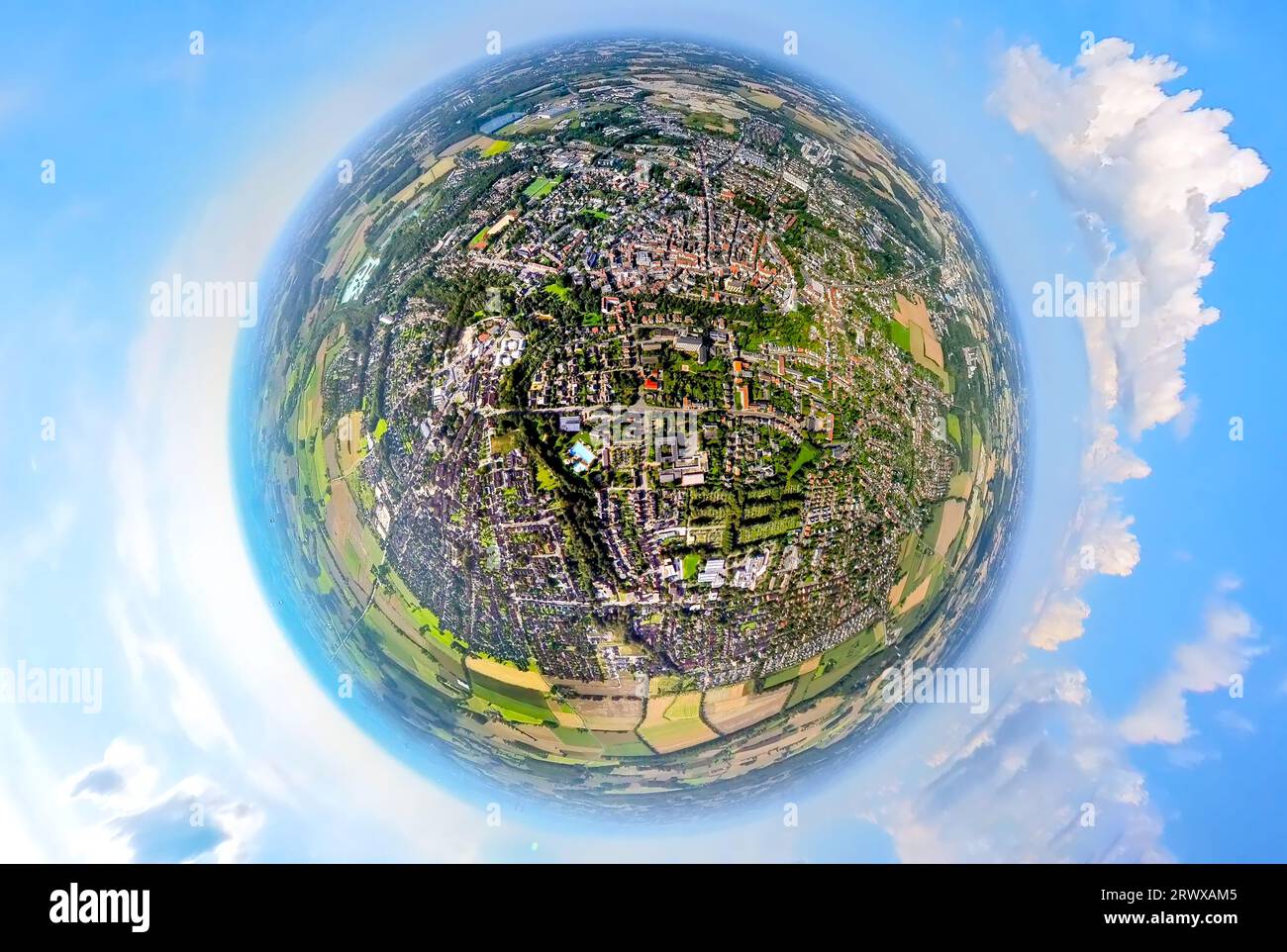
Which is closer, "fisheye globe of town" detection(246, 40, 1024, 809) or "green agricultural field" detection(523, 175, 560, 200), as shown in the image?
"fisheye globe of town" detection(246, 40, 1024, 809)

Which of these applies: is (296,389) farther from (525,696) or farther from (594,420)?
(525,696)

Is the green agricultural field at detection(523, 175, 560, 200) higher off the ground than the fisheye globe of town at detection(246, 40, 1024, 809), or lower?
higher

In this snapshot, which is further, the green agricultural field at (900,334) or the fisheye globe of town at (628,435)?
the green agricultural field at (900,334)

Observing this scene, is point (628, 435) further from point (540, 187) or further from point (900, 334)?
point (900, 334)

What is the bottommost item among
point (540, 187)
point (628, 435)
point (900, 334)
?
point (628, 435)

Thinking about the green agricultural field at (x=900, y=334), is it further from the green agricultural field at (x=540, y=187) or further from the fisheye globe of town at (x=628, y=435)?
the green agricultural field at (x=540, y=187)

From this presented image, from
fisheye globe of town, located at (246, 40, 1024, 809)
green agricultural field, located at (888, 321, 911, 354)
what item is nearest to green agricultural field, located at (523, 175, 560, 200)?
fisheye globe of town, located at (246, 40, 1024, 809)

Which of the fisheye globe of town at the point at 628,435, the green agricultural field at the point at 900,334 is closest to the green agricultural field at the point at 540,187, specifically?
the fisheye globe of town at the point at 628,435

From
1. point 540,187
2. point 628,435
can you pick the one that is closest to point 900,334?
point 628,435

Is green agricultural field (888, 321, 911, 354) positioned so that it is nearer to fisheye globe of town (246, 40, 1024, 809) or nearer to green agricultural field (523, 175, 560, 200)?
fisheye globe of town (246, 40, 1024, 809)
